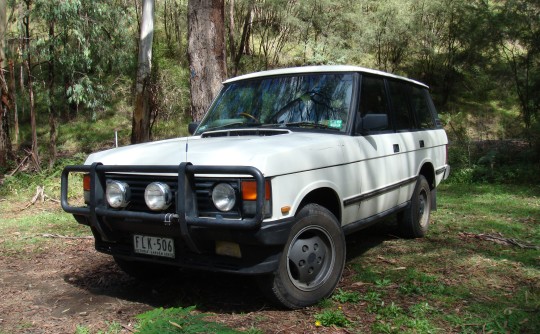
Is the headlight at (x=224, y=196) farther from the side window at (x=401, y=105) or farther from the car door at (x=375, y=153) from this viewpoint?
the side window at (x=401, y=105)

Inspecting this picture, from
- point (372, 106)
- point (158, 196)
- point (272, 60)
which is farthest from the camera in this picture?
point (272, 60)

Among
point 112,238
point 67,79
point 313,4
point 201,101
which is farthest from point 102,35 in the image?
point 112,238

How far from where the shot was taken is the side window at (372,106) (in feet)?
13.0

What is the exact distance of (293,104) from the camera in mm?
4180

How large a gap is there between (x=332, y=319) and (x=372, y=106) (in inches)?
84.8

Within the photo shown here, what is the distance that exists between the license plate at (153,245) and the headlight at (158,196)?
0.29m

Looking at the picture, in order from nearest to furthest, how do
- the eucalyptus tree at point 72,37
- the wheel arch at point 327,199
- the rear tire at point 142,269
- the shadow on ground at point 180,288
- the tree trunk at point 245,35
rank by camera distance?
the wheel arch at point 327,199 → the shadow on ground at point 180,288 → the rear tire at point 142,269 → the eucalyptus tree at point 72,37 → the tree trunk at point 245,35

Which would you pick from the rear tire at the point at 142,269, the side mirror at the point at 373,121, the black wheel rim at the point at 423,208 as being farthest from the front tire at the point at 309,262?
the black wheel rim at the point at 423,208

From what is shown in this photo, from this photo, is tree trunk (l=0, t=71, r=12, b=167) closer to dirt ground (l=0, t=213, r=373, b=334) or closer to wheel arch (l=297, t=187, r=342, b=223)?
dirt ground (l=0, t=213, r=373, b=334)

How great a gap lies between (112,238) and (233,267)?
108cm

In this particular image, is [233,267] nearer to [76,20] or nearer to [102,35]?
[76,20]

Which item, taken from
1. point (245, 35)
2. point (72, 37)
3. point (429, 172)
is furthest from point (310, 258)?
point (245, 35)

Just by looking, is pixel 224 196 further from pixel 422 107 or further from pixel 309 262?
pixel 422 107

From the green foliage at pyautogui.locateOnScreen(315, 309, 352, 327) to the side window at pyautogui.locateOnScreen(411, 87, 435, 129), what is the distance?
312 cm
